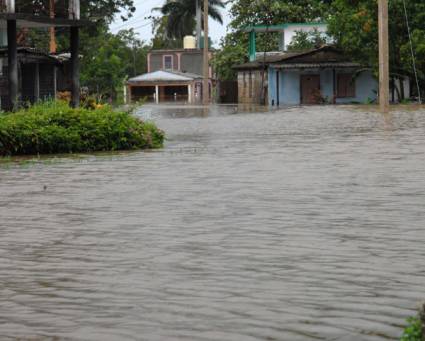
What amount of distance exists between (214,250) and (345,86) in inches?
2436

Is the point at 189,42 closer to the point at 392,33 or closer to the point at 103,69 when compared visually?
the point at 103,69

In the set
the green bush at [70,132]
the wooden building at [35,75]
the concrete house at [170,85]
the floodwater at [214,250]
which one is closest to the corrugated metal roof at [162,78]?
the concrete house at [170,85]

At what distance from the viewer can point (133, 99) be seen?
98.9 meters

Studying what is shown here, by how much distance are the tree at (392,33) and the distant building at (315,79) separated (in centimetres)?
496

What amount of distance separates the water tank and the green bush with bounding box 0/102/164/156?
8983 centimetres

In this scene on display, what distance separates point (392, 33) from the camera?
5666cm

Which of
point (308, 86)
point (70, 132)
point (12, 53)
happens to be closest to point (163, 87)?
point (308, 86)

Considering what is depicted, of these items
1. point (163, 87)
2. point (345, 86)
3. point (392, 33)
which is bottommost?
point (345, 86)

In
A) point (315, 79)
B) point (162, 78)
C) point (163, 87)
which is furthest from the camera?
point (163, 87)

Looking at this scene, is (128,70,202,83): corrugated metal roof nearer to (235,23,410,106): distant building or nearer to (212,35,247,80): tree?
(212,35,247,80): tree

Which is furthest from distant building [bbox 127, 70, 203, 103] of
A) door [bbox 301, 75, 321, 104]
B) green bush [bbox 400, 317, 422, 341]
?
green bush [bbox 400, 317, 422, 341]

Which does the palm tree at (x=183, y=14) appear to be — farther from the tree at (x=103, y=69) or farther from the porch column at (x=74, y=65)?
the porch column at (x=74, y=65)

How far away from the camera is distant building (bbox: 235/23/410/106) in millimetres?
65625

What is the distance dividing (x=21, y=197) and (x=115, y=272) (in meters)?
4.94
